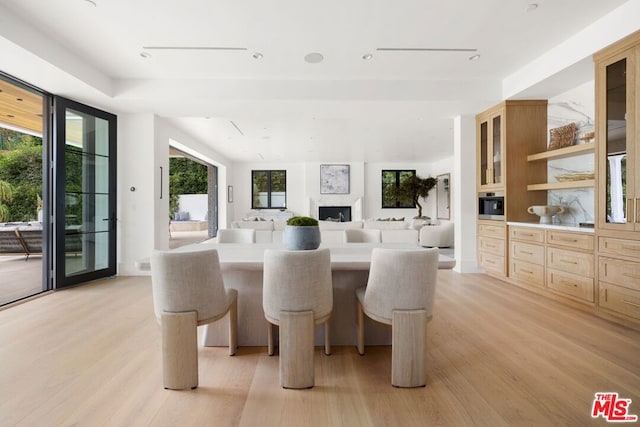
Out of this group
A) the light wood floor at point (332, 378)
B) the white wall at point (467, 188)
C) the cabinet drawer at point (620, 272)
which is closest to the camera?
the light wood floor at point (332, 378)

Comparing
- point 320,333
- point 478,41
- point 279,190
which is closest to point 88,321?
point 320,333

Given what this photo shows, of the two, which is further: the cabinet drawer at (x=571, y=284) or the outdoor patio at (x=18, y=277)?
the outdoor patio at (x=18, y=277)

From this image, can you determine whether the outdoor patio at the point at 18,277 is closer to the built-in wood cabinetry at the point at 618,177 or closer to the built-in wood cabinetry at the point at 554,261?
the built-in wood cabinetry at the point at 554,261

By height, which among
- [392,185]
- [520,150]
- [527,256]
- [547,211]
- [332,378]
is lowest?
[332,378]

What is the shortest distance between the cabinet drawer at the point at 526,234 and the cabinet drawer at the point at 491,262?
15.3 inches

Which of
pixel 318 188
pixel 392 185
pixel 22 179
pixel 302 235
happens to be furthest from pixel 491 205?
pixel 22 179

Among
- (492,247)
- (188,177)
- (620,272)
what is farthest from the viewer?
(188,177)

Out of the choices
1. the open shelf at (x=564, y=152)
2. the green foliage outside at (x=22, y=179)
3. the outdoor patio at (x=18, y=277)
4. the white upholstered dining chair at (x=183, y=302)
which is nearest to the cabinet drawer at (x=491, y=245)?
the open shelf at (x=564, y=152)

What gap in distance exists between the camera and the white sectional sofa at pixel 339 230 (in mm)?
4409

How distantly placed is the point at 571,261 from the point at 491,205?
1420 mm

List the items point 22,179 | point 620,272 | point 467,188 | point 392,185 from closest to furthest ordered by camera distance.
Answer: point 620,272 < point 467,188 < point 22,179 < point 392,185

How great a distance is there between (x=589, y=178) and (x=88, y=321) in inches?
211

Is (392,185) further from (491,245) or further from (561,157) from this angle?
(561,157)

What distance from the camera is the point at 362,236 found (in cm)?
315
